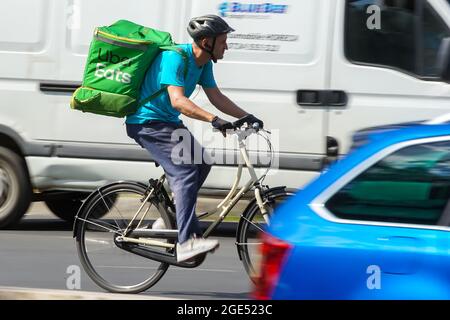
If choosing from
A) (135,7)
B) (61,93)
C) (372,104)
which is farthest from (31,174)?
(372,104)

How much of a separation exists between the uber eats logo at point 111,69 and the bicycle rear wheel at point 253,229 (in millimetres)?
1161

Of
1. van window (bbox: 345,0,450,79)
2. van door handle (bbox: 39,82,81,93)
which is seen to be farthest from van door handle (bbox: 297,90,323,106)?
van door handle (bbox: 39,82,81,93)

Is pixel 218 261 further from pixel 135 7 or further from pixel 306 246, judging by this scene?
pixel 306 246

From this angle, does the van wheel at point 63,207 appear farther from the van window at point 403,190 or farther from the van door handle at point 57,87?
the van window at point 403,190

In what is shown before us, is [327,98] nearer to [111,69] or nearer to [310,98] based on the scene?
[310,98]

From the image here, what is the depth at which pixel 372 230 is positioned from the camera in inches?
Result: 172

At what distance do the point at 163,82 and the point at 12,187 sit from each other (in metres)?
3.81

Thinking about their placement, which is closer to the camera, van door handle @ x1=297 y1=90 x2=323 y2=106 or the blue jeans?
the blue jeans

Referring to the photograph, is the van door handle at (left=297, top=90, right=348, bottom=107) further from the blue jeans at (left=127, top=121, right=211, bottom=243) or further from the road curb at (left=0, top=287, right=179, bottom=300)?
the road curb at (left=0, top=287, right=179, bottom=300)

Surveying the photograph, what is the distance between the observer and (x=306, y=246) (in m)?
4.39

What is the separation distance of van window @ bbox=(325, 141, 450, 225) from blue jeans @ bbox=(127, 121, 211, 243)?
2354 mm

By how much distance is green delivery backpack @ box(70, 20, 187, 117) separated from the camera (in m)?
6.95

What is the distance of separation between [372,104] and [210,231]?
289 centimetres
